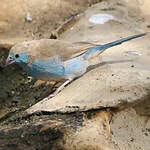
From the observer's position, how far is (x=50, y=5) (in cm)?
755

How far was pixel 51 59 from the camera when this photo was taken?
15.9ft

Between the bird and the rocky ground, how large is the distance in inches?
5.4

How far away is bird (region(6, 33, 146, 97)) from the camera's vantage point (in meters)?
4.82

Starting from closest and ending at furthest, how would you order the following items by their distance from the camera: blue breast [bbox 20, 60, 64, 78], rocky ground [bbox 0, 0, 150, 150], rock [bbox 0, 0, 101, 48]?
rocky ground [bbox 0, 0, 150, 150] < blue breast [bbox 20, 60, 64, 78] < rock [bbox 0, 0, 101, 48]

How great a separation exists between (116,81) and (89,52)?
0.94 metres

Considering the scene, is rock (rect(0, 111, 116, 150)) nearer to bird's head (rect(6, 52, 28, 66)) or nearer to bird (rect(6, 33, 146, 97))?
bird (rect(6, 33, 146, 97))

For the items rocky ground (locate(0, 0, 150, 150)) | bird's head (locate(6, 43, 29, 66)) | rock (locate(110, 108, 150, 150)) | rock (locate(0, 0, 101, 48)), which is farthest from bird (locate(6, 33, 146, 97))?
rock (locate(0, 0, 101, 48))

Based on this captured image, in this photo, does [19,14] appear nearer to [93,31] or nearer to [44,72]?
[93,31]

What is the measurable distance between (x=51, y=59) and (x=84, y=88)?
2.15ft

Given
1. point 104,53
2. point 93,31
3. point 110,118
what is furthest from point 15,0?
point 110,118

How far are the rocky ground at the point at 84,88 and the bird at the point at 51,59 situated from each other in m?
0.14

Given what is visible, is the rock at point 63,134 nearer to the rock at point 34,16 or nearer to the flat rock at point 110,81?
the flat rock at point 110,81

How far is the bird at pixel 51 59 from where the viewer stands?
4816mm

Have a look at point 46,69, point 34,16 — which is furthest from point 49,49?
point 34,16
